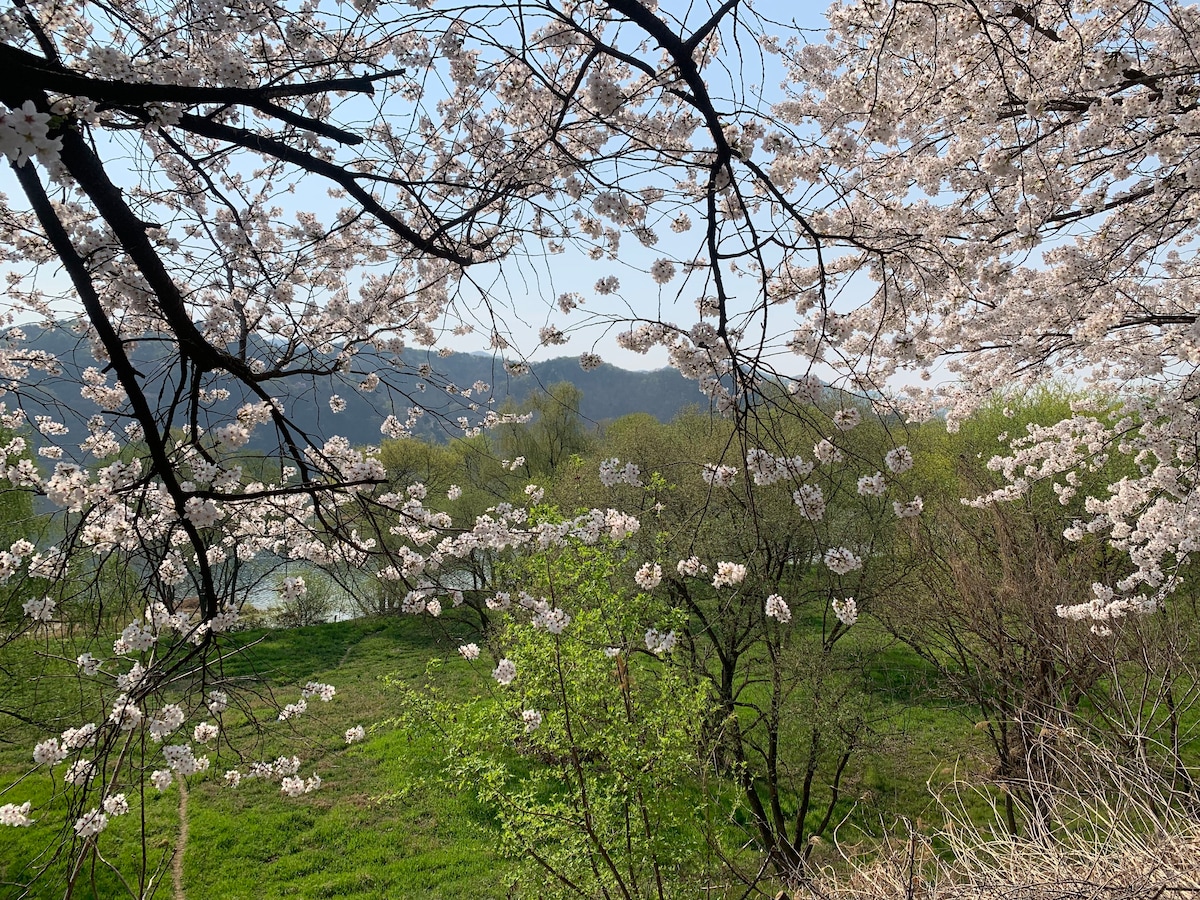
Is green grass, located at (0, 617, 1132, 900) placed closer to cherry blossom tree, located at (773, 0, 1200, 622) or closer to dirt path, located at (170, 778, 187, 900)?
dirt path, located at (170, 778, 187, 900)

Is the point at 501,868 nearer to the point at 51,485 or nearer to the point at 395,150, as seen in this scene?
the point at 51,485

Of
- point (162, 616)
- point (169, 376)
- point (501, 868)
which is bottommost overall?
point (501, 868)

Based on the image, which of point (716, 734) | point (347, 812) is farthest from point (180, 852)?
point (716, 734)

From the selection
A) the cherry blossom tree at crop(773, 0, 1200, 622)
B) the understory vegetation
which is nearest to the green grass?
the understory vegetation

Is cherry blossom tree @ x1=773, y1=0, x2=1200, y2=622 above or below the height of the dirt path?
above

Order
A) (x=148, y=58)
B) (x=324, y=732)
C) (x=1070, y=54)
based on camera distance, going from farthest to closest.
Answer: (x=324, y=732), (x=1070, y=54), (x=148, y=58)

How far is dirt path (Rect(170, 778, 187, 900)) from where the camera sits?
834cm

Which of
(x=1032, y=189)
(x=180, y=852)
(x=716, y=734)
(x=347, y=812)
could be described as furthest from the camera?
(x=347, y=812)

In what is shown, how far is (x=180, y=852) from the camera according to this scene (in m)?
9.16

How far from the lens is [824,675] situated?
8336mm

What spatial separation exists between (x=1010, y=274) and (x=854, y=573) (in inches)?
219

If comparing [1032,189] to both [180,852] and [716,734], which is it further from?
[180,852]

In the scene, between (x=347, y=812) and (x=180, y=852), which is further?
(x=347, y=812)

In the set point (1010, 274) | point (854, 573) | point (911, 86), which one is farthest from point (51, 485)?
point (854, 573)
